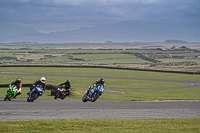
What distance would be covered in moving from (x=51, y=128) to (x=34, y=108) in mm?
7628

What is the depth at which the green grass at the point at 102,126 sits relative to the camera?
15664 mm

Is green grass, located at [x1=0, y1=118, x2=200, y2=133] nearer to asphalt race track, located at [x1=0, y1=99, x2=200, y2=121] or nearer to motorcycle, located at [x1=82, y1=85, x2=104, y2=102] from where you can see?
asphalt race track, located at [x1=0, y1=99, x2=200, y2=121]

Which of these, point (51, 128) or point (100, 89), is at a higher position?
point (100, 89)

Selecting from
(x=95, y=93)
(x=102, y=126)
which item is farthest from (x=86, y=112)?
(x=102, y=126)

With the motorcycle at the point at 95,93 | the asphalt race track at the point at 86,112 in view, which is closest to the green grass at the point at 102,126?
the asphalt race track at the point at 86,112

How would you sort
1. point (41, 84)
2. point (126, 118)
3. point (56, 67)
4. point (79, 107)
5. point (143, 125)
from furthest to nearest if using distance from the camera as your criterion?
1. point (56, 67)
2. point (79, 107)
3. point (41, 84)
4. point (126, 118)
5. point (143, 125)

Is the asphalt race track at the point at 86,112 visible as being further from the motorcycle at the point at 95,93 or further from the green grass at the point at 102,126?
the green grass at the point at 102,126

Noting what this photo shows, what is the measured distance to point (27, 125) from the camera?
652 inches

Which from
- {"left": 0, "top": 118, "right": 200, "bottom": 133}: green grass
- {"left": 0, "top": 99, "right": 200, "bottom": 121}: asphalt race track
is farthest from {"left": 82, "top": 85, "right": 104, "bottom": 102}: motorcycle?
{"left": 0, "top": 118, "right": 200, "bottom": 133}: green grass

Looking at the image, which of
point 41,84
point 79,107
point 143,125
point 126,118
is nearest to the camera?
point 143,125

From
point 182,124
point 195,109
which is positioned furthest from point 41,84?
point 195,109

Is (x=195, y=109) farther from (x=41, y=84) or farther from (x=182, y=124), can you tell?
(x=41, y=84)

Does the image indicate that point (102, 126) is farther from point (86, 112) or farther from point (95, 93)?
point (95, 93)

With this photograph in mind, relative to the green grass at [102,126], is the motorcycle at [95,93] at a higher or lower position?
higher
